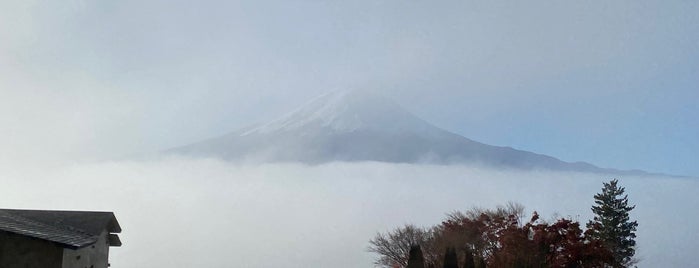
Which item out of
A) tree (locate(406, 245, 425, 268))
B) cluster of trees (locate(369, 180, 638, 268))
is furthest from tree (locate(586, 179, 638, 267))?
tree (locate(406, 245, 425, 268))

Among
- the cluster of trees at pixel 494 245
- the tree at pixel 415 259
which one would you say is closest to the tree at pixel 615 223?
the cluster of trees at pixel 494 245

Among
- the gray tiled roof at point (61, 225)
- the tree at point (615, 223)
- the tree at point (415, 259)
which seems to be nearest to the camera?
the gray tiled roof at point (61, 225)

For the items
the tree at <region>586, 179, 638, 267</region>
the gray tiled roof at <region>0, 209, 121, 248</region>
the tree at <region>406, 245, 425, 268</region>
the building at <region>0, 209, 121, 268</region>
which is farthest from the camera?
the tree at <region>586, 179, 638, 267</region>

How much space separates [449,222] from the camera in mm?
45344

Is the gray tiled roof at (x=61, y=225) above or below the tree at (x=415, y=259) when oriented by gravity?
above

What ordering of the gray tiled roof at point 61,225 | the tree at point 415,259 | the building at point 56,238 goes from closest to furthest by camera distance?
the building at point 56,238, the gray tiled roof at point 61,225, the tree at point 415,259

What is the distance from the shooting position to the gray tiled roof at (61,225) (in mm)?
21109

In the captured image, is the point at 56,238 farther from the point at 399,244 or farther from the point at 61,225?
the point at 399,244

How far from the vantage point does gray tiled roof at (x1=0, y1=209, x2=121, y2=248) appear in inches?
831

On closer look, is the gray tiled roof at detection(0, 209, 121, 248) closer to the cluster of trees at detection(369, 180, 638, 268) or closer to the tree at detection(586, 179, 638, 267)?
the cluster of trees at detection(369, 180, 638, 268)

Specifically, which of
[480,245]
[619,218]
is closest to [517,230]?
[480,245]

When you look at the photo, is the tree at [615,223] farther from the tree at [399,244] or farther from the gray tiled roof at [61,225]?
the gray tiled roof at [61,225]

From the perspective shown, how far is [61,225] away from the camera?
2633cm

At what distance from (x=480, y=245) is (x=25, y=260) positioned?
3100 centimetres
